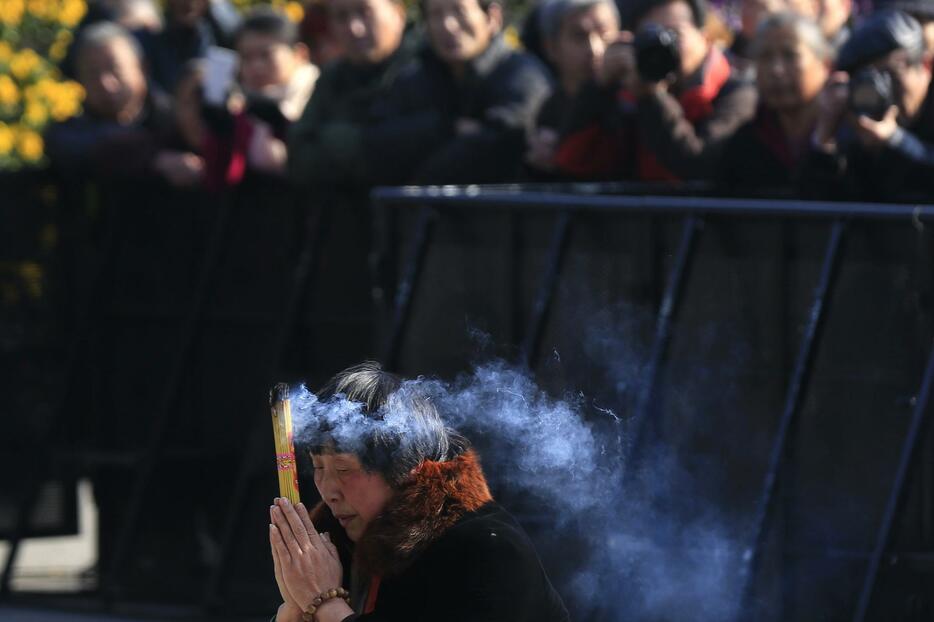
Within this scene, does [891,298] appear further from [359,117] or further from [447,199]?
[359,117]

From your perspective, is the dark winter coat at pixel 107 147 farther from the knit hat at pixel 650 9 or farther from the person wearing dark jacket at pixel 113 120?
the knit hat at pixel 650 9

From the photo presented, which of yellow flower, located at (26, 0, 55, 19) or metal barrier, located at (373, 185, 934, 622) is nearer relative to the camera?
metal barrier, located at (373, 185, 934, 622)

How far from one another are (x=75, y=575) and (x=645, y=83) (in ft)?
10.7

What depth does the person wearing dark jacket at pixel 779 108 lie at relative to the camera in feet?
22.6

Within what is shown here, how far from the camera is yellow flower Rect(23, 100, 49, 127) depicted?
1206 centimetres

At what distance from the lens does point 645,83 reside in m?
6.99

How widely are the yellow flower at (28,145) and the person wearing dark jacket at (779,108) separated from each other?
605cm

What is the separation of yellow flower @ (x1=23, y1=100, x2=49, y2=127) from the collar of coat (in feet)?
29.1

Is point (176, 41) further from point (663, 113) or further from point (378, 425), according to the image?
point (378, 425)

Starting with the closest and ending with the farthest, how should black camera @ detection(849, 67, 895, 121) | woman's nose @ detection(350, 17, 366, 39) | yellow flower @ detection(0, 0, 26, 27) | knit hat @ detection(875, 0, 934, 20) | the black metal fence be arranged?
1. the black metal fence
2. black camera @ detection(849, 67, 895, 121)
3. knit hat @ detection(875, 0, 934, 20)
4. woman's nose @ detection(350, 17, 366, 39)
5. yellow flower @ detection(0, 0, 26, 27)

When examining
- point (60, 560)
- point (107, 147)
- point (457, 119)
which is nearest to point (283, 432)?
point (457, 119)

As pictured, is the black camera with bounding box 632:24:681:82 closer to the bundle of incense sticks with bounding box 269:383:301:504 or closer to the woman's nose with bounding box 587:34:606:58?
the woman's nose with bounding box 587:34:606:58

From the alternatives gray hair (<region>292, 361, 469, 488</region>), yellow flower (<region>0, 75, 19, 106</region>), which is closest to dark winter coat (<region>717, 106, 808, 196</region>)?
gray hair (<region>292, 361, 469, 488</region>)

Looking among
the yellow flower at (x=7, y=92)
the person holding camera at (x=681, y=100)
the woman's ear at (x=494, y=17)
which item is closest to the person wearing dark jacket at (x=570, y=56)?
the woman's ear at (x=494, y=17)
